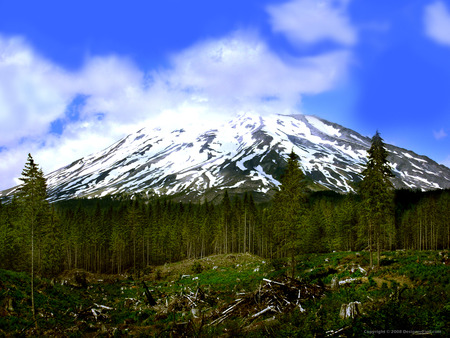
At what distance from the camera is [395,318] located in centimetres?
838

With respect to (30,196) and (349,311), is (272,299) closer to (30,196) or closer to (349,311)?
(349,311)

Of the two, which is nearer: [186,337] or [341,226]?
[186,337]

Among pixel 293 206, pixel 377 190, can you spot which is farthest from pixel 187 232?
pixel 377 190

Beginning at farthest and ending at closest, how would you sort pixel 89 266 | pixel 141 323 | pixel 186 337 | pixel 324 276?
pixel 89 266 < pixel 324 276 < pixel 141 323 < pixel 186 337

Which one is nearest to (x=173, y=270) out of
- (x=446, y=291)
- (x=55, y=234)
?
(x=55, y=234)

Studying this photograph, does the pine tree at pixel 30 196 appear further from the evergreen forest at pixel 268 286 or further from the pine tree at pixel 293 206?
the pine tree at pixel 293 206

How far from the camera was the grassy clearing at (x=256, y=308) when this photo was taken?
365 inches

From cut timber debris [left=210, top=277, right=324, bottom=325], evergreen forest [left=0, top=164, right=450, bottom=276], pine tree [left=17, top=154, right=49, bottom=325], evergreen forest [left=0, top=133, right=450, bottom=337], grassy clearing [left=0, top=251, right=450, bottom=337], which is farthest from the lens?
evergreen forest [left=0, top=164, right=450, bottom=276]

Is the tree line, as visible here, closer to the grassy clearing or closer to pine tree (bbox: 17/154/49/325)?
pine tree (bbox: 17/154/49/325)

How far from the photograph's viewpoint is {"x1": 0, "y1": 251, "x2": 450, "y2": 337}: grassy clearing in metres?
9.28

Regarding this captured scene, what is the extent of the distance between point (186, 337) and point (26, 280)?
23789 mm

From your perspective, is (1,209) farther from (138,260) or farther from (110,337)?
(110,337)

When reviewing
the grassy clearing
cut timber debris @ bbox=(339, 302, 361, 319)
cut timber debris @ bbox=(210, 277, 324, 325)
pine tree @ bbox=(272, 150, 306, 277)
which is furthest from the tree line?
cut timber debris @ bbox=(339, 302, 361, 319)

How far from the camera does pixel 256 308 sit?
13.8 m
